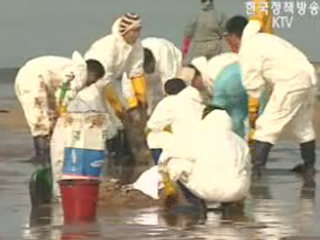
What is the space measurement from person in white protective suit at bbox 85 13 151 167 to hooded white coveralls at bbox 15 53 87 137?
0.72m

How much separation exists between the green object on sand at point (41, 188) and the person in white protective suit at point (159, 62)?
13.9 feet

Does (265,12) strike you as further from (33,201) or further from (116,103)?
(33,201)

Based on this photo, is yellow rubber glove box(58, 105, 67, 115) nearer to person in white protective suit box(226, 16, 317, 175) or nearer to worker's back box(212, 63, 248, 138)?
worker's back box(212, 63, 248, 138)

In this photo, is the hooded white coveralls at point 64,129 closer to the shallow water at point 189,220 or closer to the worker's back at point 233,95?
the shallow water at point 189,220

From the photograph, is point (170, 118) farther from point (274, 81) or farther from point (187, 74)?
point (187, 74)

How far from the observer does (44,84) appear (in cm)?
1669

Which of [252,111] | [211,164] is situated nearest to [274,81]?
[252,111]

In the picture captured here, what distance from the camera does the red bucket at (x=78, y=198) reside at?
13.1m

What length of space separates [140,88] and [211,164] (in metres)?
4.85

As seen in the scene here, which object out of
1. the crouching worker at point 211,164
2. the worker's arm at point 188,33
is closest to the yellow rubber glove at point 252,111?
the crouching worker at point 211,164

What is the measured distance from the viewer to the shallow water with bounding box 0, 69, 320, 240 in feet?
41.1

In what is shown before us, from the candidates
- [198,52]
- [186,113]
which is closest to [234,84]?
[186,113]

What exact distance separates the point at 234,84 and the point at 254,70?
0.92ft

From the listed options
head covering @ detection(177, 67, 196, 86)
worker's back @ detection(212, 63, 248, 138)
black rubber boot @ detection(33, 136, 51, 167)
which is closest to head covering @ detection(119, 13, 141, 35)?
head covering @ detection(177, 67, 196, 86)
